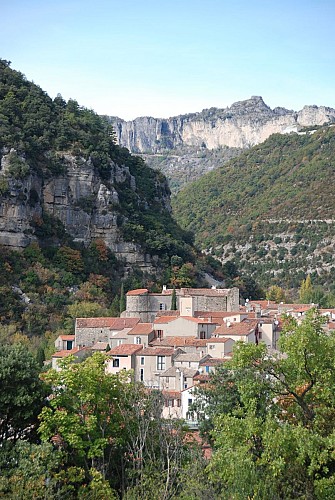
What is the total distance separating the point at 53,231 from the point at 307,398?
52446mm

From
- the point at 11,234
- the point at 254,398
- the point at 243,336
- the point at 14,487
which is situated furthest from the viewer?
the point at 11,234

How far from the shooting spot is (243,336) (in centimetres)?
4375

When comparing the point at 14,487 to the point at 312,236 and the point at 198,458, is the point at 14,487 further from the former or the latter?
the point at 312,236

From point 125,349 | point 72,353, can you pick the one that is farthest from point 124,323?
point 125,349

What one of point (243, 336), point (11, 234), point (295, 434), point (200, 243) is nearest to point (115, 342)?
point (243, 336)

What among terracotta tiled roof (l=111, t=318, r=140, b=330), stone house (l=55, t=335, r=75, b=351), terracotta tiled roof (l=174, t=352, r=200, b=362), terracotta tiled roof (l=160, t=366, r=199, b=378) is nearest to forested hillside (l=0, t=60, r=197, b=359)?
stone house (l=55, t=335, r=75, b=351)

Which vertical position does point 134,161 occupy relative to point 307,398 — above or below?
above

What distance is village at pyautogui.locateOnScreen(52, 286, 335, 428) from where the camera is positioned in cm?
3916

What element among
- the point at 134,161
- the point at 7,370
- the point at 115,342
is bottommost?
the point at 115,342

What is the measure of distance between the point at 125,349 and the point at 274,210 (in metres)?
78.3

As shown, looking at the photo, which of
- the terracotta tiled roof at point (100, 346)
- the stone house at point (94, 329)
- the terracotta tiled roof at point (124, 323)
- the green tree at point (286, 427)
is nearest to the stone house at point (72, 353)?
the terracotta tiled roof at point (100, 346)

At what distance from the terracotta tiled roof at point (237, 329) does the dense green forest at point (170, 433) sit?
59.5ft

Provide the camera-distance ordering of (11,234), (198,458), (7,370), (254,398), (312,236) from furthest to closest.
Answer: (312,236) → (11,234) → (7,370) → (198,458) → (254,398)

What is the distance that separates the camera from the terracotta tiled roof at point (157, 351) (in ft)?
137
